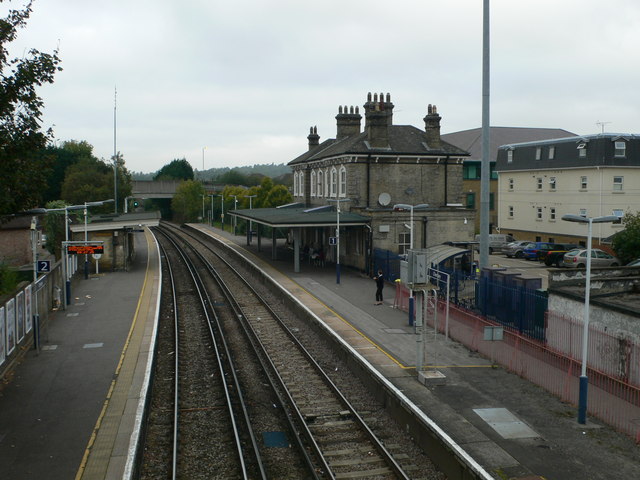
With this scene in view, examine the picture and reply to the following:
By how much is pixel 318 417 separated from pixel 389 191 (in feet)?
89.7

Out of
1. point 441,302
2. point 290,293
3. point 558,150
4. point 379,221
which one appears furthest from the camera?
point 558,150

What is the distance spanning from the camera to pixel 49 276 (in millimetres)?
26156

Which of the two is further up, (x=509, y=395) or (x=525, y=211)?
(x=525, y=211)

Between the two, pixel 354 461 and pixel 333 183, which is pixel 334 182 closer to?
pixel 333 183

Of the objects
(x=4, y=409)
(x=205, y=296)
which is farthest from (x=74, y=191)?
(x=4, y=409)

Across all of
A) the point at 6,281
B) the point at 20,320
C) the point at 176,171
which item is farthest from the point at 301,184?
the point at 176,171

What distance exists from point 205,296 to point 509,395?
20.1m

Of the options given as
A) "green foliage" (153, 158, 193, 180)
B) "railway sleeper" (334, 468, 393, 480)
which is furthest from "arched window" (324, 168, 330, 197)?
"green foliage" (153, 158, 193, 180)

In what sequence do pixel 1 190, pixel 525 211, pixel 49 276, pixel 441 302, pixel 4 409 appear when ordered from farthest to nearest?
pixel 525 211 → pixel 49 276 → pixel 441 302 → pixel 4 409 → pixel 1 190

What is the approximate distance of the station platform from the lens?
36.9 feet

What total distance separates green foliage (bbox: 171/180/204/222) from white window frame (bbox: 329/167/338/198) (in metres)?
56.5

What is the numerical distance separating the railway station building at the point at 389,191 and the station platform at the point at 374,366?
11.6 m

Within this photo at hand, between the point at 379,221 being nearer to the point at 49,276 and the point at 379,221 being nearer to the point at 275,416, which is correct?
the point at 49,276

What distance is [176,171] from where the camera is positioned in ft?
448
